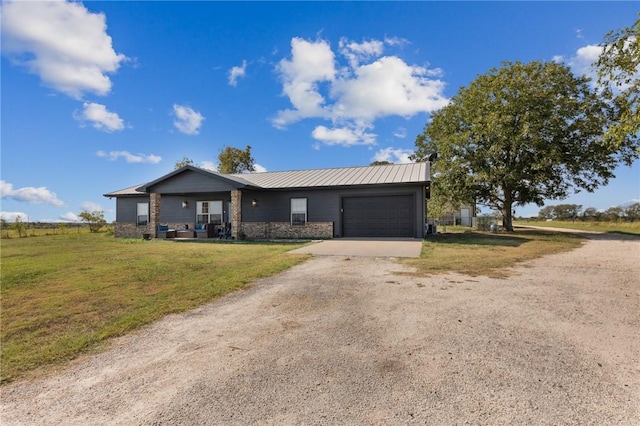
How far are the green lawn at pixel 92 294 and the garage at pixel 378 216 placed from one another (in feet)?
23.4

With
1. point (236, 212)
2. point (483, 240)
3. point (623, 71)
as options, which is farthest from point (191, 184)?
point (623, 71)

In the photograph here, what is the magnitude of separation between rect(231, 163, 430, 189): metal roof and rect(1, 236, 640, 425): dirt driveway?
1101 centimetres

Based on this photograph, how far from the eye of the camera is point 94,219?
81.6ft

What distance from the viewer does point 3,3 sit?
6305mm

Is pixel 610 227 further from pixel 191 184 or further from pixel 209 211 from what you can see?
pixel 191 184

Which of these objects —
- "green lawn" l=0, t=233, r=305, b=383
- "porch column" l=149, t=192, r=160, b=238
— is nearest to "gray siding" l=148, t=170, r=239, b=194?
"porch column" l=149, t=192, r=160, b=238

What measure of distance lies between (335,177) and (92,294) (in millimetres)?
13648

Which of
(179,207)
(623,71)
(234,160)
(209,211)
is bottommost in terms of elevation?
(209,211)

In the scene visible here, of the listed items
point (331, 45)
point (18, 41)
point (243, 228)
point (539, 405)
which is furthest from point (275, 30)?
point (539, 405)

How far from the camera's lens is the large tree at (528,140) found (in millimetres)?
18906

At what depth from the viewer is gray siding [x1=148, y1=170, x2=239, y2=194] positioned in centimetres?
1652

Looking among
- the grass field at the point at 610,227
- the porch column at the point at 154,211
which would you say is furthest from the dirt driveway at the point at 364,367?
the grass field at the point at 610,227

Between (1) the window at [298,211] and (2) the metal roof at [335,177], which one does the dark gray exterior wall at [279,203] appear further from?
(2) the metal roof at [335,177]

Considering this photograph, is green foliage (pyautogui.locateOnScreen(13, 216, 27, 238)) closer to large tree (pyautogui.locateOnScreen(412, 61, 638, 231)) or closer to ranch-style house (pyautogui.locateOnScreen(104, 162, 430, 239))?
ranch-style house (pyautogui.locateOnScreen(104, 162, 430, 239))
